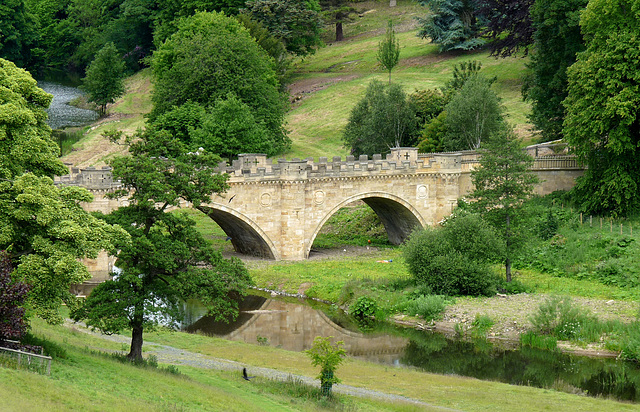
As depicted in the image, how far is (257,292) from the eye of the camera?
4741 centimetres

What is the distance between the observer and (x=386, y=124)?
6650cm

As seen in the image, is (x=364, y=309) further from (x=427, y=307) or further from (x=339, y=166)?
(x=339, y=166)

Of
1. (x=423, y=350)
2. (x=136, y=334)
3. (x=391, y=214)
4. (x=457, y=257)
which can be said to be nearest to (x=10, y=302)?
(x=136, y=334)

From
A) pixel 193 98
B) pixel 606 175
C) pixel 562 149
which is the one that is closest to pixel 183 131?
pixel 193 98

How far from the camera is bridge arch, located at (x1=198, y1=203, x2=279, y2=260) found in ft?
165

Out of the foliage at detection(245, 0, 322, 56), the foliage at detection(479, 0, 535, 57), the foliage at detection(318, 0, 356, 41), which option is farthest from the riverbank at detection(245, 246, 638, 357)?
the foliage at detection(318, 0, 356, 41)

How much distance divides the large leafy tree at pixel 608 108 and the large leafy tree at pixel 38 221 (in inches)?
1157

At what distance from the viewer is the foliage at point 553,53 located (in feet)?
184

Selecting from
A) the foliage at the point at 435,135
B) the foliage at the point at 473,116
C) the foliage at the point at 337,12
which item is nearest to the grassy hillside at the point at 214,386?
the foliage at the point at 473,116

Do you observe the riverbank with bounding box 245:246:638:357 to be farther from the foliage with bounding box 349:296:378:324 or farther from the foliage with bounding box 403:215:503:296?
the foliage with bounding box 403:215:503:296

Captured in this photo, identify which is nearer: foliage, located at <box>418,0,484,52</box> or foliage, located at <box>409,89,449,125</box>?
foliage, located at <box>409,89,449,125</box>

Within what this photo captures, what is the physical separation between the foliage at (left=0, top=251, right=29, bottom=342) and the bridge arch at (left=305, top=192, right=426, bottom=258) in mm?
29635

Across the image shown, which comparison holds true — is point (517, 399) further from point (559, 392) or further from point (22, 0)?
point (22, 0)

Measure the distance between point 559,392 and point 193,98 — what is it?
45.3m
